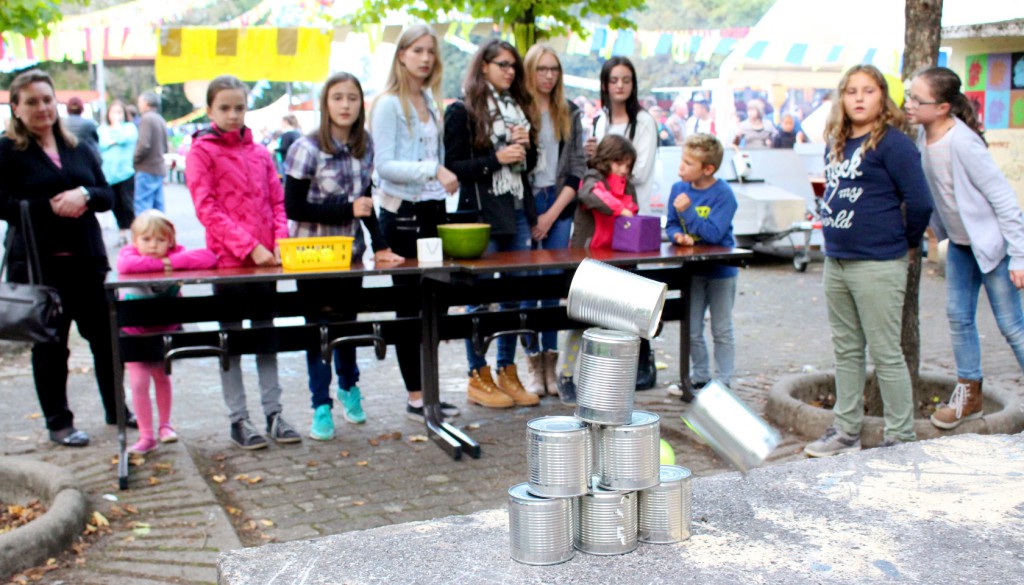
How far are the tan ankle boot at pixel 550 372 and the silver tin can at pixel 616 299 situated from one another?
402 cm

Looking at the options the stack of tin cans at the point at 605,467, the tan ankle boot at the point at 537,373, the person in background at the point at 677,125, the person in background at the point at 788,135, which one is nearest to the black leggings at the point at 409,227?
the tan ankle boot at the point at 537,373

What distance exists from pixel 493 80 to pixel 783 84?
1391 cm

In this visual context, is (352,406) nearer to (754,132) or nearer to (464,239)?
(464,239)

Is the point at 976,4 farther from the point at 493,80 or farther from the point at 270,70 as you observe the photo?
the point at 270,70

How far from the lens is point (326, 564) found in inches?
98.0


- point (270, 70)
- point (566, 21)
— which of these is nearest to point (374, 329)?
point (566, 21)

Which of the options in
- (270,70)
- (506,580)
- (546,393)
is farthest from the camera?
(270,70)

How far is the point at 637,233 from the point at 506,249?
2.93 ft

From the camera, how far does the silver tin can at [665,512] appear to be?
2535mm

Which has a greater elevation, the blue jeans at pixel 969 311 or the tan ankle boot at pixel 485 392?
the blue jeans at pixel 969 311

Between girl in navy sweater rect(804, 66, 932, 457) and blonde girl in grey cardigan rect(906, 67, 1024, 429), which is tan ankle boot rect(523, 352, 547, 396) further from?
blonde girl in grey cardigan rect(906, 67, 1024, 429)

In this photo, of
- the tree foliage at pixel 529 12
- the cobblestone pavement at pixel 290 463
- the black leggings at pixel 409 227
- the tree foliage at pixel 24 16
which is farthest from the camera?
the tree foliage at pixel 529 12

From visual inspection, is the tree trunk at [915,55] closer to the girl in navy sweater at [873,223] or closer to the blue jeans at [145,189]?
the girl in navy sweater at [873,223]

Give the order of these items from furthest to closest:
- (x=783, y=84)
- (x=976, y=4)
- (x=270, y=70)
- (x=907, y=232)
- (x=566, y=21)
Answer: (x=783, y=84) < (x=270, y=70) < (x=976, y=4) < (x=566, y=21) < (x=907, y=232)
